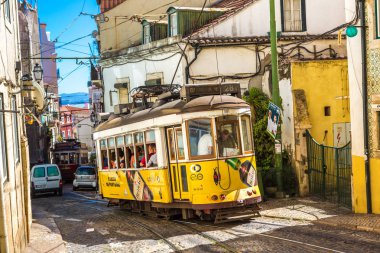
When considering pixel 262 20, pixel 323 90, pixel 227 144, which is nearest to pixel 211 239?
pixel 227 144

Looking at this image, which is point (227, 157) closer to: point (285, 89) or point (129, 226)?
point (129, 226)

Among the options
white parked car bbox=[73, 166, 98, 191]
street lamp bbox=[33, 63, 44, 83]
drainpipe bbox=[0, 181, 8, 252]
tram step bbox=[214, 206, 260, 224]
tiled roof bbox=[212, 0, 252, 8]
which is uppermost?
tiled roof bbox=[212, 0, 252, 8]

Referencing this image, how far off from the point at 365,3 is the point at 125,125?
721 centimetres

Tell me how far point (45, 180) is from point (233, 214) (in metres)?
18.0

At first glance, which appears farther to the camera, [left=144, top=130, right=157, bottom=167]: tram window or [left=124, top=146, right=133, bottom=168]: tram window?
[left=124, top=146, right=133, bottom=168]: tram window

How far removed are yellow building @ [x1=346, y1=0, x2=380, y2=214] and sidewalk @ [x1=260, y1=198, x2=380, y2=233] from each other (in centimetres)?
60

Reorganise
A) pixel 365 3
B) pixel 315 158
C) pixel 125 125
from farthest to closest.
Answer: pixel 315 158 < pixel 125 125 < pixel 365 3

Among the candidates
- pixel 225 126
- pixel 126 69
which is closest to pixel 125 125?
pixel 225 126

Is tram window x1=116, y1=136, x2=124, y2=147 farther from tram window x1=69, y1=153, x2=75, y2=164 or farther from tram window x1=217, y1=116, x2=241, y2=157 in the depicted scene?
tram window x1=69, y1=153, x2=75, y2=164

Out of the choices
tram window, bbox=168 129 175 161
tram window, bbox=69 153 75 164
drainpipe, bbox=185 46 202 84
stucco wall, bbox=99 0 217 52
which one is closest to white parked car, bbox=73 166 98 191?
stucco wall, bbox=99 0 217 52

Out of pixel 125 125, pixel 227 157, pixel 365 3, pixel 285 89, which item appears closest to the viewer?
pixel 227 157

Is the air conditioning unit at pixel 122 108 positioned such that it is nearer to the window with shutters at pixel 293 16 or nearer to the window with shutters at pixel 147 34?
the window with shutters at pixel 147 34

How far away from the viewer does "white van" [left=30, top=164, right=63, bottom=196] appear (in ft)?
96.5

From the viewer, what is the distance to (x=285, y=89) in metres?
19.9
